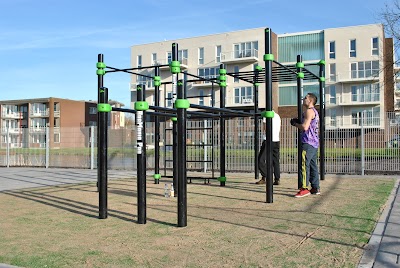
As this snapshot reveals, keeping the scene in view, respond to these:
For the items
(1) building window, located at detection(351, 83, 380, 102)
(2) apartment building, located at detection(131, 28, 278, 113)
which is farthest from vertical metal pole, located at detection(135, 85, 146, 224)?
(1) building window, located at detection(351, 83, 380, 102)

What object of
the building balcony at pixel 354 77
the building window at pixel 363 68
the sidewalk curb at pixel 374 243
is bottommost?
the sidewalk curb at pixel 374 243

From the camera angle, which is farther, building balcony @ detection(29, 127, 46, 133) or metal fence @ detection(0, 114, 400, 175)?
building balcony @ detection(29, 127, 46, 133)

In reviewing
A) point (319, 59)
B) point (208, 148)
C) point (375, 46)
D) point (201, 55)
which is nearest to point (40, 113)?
point (201, 55)

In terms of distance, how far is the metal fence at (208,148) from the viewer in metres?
14.0

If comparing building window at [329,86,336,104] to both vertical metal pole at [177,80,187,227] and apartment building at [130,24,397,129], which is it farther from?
vertical metal pole at [177,80,187,227]

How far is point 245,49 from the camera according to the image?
5219 centimetres

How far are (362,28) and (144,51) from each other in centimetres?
2835

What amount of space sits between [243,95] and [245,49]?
5.92 metres

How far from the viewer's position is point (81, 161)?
20.1 metres

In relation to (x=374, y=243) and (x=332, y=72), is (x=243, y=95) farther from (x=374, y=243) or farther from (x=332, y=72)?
(x=374, y=243)

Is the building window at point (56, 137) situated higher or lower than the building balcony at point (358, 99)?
lower

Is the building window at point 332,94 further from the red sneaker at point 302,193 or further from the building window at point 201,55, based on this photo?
the red sneaker at point 302,193

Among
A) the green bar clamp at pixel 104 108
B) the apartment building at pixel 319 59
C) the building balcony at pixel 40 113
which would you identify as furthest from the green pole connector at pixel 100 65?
the building balcony at pixel 40 113

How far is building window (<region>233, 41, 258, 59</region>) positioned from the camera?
51531 millimetres
